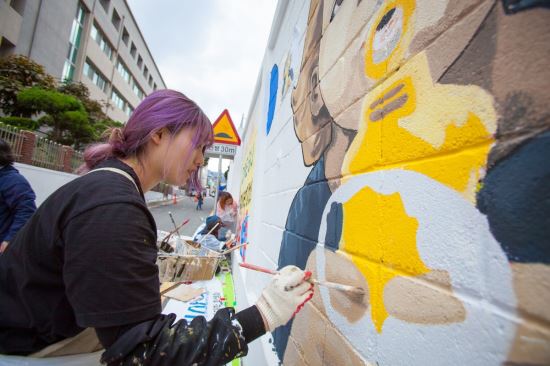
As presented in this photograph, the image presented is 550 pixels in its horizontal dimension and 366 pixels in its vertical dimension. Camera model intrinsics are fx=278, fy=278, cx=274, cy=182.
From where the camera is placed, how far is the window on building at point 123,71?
23987 mm

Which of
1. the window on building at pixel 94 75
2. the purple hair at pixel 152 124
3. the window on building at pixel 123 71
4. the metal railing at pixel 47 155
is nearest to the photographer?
the purple hair at pixel 152 124

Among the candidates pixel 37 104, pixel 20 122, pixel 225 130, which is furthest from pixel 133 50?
pixel 225 130

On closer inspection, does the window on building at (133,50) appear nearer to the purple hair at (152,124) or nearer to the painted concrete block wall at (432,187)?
the purple hair at (152,124)

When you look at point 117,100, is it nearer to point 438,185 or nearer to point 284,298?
point 284,298

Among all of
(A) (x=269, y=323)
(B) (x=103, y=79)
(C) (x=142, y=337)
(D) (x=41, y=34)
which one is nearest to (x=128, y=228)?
(C) (x=142, y=337)

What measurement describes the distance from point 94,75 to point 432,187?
25462mm

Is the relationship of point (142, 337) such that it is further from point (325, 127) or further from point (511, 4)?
point (511, 4)

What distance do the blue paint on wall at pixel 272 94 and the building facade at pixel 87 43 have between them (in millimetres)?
16004

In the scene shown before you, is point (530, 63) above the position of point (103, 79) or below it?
below

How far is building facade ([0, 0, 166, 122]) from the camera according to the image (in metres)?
13.5

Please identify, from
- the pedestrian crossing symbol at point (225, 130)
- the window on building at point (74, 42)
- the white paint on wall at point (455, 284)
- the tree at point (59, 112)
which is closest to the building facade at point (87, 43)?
the window on building at point (74, 42)

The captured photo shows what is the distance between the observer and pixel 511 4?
50 cm

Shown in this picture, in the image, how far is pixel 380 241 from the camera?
0.83m

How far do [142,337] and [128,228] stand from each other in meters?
0.33
